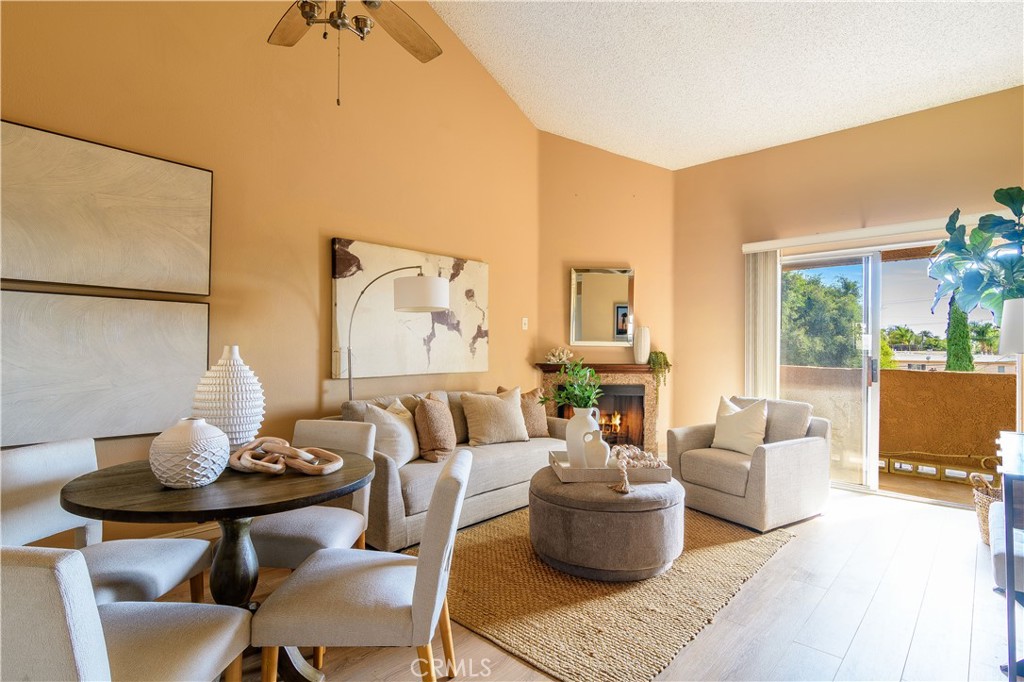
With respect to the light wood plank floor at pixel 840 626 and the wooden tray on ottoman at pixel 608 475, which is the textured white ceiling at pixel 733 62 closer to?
the wooden tray on ottoman at pixel 608 475

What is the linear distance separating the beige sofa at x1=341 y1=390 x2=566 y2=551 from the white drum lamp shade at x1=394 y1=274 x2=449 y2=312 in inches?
29.0

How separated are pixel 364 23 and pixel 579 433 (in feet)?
7.37

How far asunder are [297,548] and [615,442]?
389 centimetres

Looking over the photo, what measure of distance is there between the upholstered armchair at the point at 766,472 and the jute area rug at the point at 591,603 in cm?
22

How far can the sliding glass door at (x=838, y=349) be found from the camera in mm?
4352

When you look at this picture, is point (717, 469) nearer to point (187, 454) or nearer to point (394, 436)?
point (394, 436)

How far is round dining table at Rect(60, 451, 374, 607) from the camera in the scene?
1.35m

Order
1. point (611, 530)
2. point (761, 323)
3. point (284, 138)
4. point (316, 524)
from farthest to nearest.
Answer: point (761, 323)
point (284, 138)
point (611, 530)
point (316, 524)

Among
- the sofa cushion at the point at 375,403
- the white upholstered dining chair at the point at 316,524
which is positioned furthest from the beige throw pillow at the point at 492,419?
the white upholstered dining chair at the point at 316,524

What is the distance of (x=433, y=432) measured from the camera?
3.37 meters

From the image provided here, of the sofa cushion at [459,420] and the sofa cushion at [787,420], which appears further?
the sofa cushion at [459,420]

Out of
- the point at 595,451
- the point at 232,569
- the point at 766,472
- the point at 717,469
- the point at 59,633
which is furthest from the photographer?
the point at 717,469

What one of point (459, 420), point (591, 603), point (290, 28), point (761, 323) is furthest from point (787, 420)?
point (290, 28)

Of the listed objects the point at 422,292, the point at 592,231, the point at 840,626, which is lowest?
the point at 840,626
